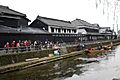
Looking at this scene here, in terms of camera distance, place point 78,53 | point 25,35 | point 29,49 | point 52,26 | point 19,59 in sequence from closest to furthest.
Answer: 1. point 19,59
2. point 29,49
3. point 25,35
4. point 78,53
5. point 52,26

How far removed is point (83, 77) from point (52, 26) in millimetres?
31623

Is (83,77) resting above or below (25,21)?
below

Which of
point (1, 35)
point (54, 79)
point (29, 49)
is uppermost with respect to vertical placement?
point (1, 35)

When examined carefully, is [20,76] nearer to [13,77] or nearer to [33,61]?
[13,77]

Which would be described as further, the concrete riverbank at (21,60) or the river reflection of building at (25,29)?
the river reflection of building at (25,29)

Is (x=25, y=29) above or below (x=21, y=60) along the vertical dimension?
above

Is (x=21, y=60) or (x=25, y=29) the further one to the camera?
(x=25, y=29)

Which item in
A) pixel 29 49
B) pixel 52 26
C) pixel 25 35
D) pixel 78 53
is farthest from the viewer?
pixel 52 26

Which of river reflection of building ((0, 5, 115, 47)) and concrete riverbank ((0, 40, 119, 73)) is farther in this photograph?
river reflection of building ((0, 5, 115, 47))

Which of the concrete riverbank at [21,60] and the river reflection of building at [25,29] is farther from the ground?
the river reflection of building at [25,29]

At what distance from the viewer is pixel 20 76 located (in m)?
22.2

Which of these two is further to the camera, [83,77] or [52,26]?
[52,26]

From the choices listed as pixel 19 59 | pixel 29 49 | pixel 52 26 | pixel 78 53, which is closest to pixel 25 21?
pixel 52 26

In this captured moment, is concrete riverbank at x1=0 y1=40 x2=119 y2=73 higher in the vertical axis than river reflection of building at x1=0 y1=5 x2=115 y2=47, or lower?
lower
